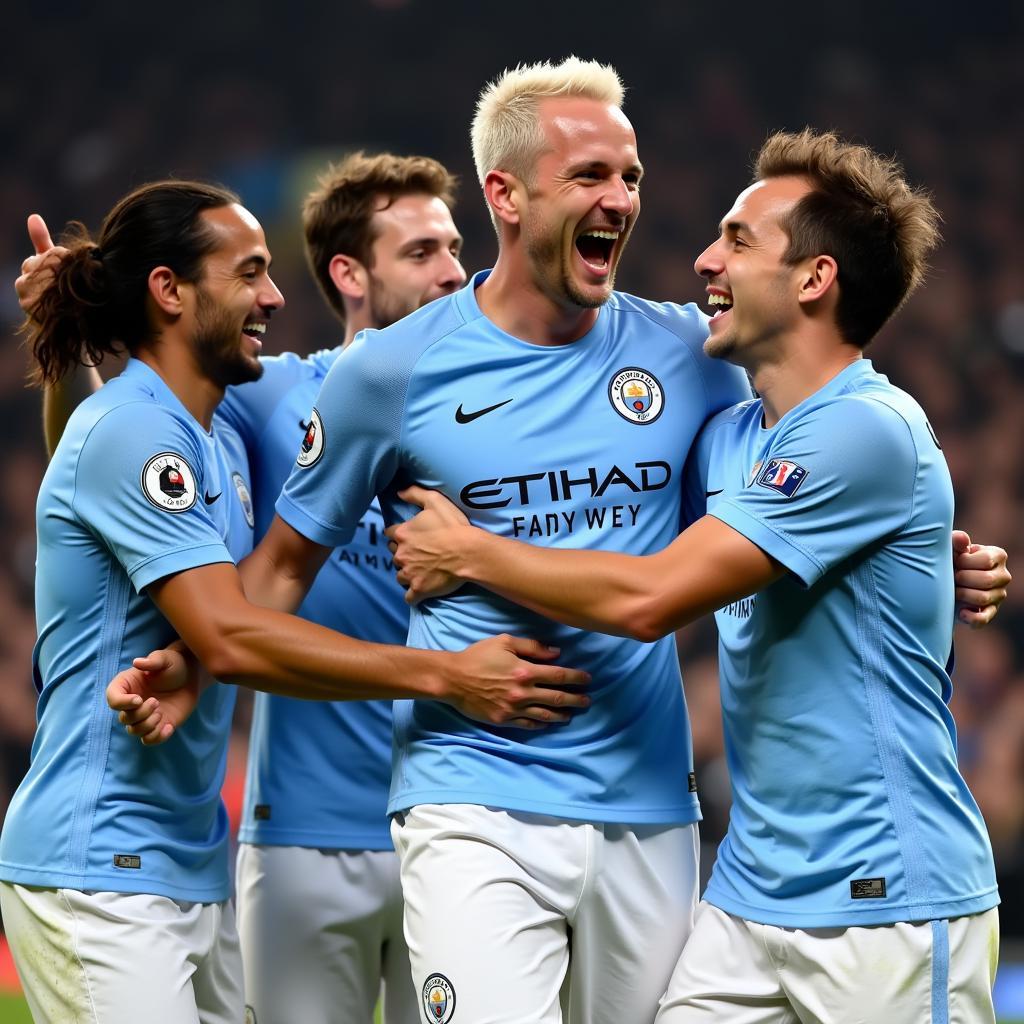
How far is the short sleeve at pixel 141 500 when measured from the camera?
10.7ft

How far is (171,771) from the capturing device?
134 inches

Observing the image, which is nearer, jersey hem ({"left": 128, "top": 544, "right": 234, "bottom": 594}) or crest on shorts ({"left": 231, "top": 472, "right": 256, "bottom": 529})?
jersey hem ({"left": 128, "top": 544, "right": 234, "bottom": 594})

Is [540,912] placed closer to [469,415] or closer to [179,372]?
[469,415]

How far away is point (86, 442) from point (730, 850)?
162cm

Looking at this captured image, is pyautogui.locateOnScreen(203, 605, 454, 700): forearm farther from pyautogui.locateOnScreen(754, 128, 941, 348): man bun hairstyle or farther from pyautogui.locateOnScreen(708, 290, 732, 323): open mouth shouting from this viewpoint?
pyautogui.locateOnScreen(754, 128, 941, 348): man bun hairstyle

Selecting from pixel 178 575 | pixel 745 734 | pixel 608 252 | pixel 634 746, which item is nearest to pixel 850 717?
pixel 745 734

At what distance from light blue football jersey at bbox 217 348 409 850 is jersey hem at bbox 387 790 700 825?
702 millimetres

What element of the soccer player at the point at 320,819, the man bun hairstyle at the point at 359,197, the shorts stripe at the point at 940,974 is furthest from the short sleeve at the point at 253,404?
the shorts stripe at the point at 940,974

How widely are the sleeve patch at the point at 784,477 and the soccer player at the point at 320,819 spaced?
1.20 meters

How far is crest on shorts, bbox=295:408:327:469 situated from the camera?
3432 millimetres

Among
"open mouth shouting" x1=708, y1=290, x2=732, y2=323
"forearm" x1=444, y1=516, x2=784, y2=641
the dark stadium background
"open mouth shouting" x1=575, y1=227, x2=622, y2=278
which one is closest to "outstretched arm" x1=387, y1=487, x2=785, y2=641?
"forearm" x1=444, y1=516, x2=784, y2=641

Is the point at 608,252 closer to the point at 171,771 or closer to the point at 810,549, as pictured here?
the point at 810,549

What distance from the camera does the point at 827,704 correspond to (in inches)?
120

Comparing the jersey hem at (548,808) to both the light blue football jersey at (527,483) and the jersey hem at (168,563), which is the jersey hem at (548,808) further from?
the jersey hem at (168,563)
